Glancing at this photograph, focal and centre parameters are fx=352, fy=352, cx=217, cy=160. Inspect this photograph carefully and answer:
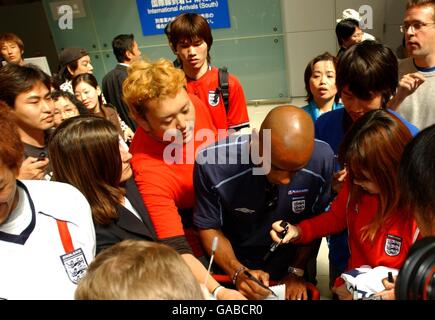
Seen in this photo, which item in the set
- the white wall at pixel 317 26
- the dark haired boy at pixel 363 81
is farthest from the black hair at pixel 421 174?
the white wall at pixel 317 26

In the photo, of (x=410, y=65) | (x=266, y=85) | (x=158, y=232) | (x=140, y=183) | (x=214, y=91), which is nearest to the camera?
(x=158, y=232)

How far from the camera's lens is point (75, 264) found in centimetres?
116

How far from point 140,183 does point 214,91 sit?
1.14 metres

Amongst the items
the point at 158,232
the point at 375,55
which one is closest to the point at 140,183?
the point at 158,232

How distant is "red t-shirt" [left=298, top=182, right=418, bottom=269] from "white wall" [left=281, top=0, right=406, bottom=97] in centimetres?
428

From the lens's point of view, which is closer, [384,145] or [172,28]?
[384,145]

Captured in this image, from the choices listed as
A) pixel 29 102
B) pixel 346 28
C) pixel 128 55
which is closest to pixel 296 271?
pixel 29 102

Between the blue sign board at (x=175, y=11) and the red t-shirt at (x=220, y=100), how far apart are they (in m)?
3.31

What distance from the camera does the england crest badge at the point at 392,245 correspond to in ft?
4.17

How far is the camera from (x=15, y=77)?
1838 millimetres

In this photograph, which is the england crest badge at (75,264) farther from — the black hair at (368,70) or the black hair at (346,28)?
the black hair at (346,28)

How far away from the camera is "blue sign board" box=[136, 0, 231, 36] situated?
543cm
